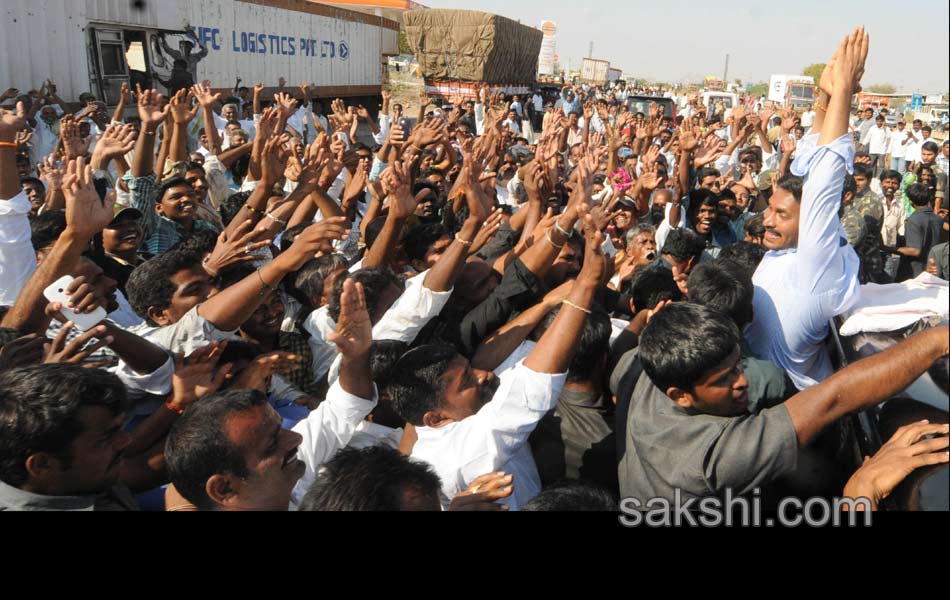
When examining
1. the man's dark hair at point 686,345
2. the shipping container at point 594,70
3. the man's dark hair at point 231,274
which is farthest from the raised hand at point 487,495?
the shipping container at point 594,70

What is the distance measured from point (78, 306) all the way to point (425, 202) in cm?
299

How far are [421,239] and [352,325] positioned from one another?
173 cm

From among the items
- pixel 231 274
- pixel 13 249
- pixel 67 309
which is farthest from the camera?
pixel 231 274

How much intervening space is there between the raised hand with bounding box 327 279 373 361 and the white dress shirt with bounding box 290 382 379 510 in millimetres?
127

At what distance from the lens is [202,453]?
1.65 metres

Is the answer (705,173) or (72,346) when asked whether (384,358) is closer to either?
(72,346)

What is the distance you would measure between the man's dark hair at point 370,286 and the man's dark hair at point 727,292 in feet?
3.83

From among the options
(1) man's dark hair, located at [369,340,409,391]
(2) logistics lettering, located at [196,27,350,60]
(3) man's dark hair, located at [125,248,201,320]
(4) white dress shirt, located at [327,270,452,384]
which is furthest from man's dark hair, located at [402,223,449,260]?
(2) logistics lettering, located at [196,27,350,60]

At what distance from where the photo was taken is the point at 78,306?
2.03 metres

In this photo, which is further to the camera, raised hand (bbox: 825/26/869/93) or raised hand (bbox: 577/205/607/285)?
raised hand (bbox: 577/205/607/285)

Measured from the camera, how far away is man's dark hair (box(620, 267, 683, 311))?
2980 millimetres

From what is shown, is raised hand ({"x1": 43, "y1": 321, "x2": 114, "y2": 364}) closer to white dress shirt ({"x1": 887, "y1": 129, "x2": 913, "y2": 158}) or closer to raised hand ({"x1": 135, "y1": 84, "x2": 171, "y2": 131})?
raised hand ({"x1": 135, "y1": 84, "x2": 171, "y2": 131})

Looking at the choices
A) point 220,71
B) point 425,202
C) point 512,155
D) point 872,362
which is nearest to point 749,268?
point 872,362

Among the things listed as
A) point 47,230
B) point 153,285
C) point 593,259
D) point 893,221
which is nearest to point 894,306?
point 593,259
